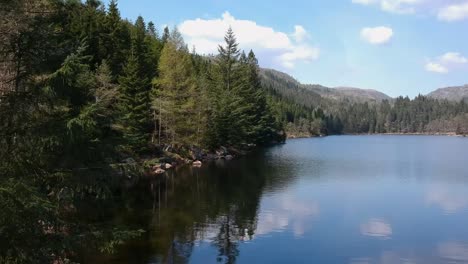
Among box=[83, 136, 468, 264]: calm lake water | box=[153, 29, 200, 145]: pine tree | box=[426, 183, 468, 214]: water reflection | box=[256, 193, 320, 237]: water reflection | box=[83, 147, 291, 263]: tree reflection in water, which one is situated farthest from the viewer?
box=[153, 29, 200, 145]: pine tree

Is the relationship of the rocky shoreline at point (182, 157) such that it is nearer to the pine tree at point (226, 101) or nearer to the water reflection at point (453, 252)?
the pine tree at point (226, 101)

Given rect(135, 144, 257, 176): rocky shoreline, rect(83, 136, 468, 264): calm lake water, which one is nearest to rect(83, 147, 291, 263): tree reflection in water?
rect(83, 136, 468, 264): calm lake water

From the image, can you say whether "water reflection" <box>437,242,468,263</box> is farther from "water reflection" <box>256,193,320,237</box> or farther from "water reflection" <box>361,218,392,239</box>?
"water reflection" <box>256,193,320,237</box>

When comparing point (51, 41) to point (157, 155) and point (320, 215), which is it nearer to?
point (320, 215)

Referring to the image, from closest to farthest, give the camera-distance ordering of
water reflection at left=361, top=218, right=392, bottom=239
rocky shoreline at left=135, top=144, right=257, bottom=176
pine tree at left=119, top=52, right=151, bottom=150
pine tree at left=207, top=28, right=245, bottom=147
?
water reflection at left=361, top=218, right=392, bottom=239 → rocky shoreline at left=135, top=144, right=257, bottom=176 → pine tree at left=119, top=52, right=151, bottom=150 → pine tree at left=207, top=28, right=245, bottom=147

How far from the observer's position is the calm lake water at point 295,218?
2286 cm

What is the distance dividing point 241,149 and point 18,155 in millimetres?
72391

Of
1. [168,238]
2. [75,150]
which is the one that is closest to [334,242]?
[168,238]

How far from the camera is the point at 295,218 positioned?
30.5 metres

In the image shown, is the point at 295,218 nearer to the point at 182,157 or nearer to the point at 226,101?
the point at 182,157

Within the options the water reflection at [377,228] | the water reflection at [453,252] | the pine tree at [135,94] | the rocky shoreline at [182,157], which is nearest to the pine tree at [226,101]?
the rocky shoreline at [182,157]

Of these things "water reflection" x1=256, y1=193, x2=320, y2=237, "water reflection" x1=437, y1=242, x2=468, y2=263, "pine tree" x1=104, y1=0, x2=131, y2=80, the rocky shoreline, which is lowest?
"water reflection" x1=437, y1=242, x2=468, y2=263

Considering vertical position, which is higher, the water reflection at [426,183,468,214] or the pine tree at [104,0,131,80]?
the pine tree at [104,0,131,80]

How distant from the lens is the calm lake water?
22.9m
